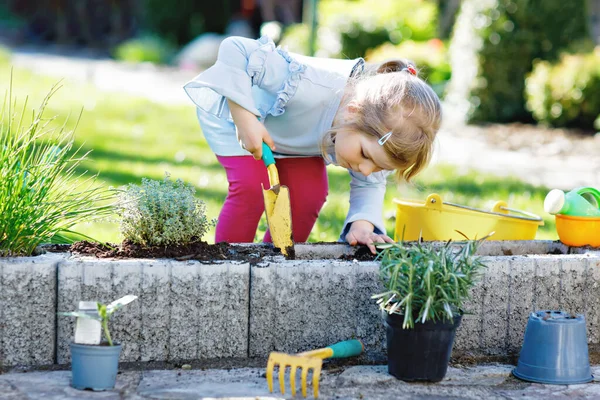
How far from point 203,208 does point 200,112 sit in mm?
867

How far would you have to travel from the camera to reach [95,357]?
215 centimetres

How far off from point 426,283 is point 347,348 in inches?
12.6

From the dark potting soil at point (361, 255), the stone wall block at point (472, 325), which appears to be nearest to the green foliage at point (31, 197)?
the dark potting soil at point (361, 255)

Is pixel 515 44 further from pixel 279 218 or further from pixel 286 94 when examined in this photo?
pixel 279 218

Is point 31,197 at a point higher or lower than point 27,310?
higher

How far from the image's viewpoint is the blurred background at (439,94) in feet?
17.5

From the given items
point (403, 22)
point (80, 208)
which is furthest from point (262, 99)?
point (403, 22)

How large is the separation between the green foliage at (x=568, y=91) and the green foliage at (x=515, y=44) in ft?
1.03

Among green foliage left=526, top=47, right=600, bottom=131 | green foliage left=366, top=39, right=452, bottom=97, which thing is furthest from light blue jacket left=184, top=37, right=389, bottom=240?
green foliage left=366, top=39, right=452, bottom=97

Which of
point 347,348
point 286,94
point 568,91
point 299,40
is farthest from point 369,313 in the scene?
point 299,40

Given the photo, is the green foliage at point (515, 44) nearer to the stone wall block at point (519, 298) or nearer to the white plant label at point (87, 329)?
the stone wall block at point (519, 298)

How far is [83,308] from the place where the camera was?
2.19 metres

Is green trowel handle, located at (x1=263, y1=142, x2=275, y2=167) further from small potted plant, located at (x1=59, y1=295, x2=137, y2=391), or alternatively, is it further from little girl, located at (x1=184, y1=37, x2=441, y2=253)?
small potted plant, located at (x1=59, y1=295, x2=137, y2=391)

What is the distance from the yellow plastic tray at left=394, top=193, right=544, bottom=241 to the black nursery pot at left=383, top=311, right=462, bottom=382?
865 mm
